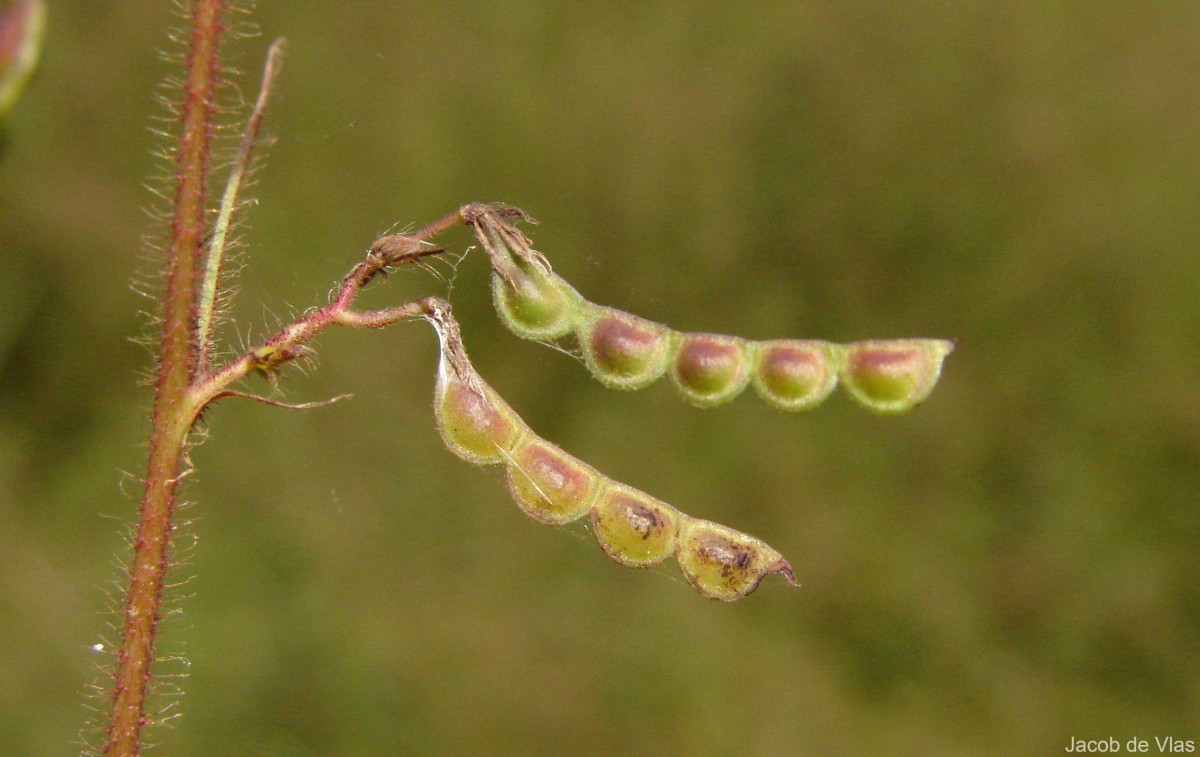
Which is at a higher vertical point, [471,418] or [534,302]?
[534,302]

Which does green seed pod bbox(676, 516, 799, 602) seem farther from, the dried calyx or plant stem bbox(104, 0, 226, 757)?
plant stem bbox(104, 0, 226, 757)

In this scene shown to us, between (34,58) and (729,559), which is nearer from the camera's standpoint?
(34,58)

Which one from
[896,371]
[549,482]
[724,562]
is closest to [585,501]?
[549,482]

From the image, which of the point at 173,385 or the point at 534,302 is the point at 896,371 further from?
the point at 173,385

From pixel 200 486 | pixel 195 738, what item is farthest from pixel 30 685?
pixel 200 486

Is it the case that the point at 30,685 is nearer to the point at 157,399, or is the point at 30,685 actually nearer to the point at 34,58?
the point at 157,399

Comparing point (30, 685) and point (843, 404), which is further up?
point (843, 404)

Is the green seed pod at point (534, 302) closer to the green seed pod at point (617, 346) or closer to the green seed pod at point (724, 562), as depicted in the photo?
the green seed pod at point (617, 346)

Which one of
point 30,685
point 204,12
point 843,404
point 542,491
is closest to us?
point 204,12
